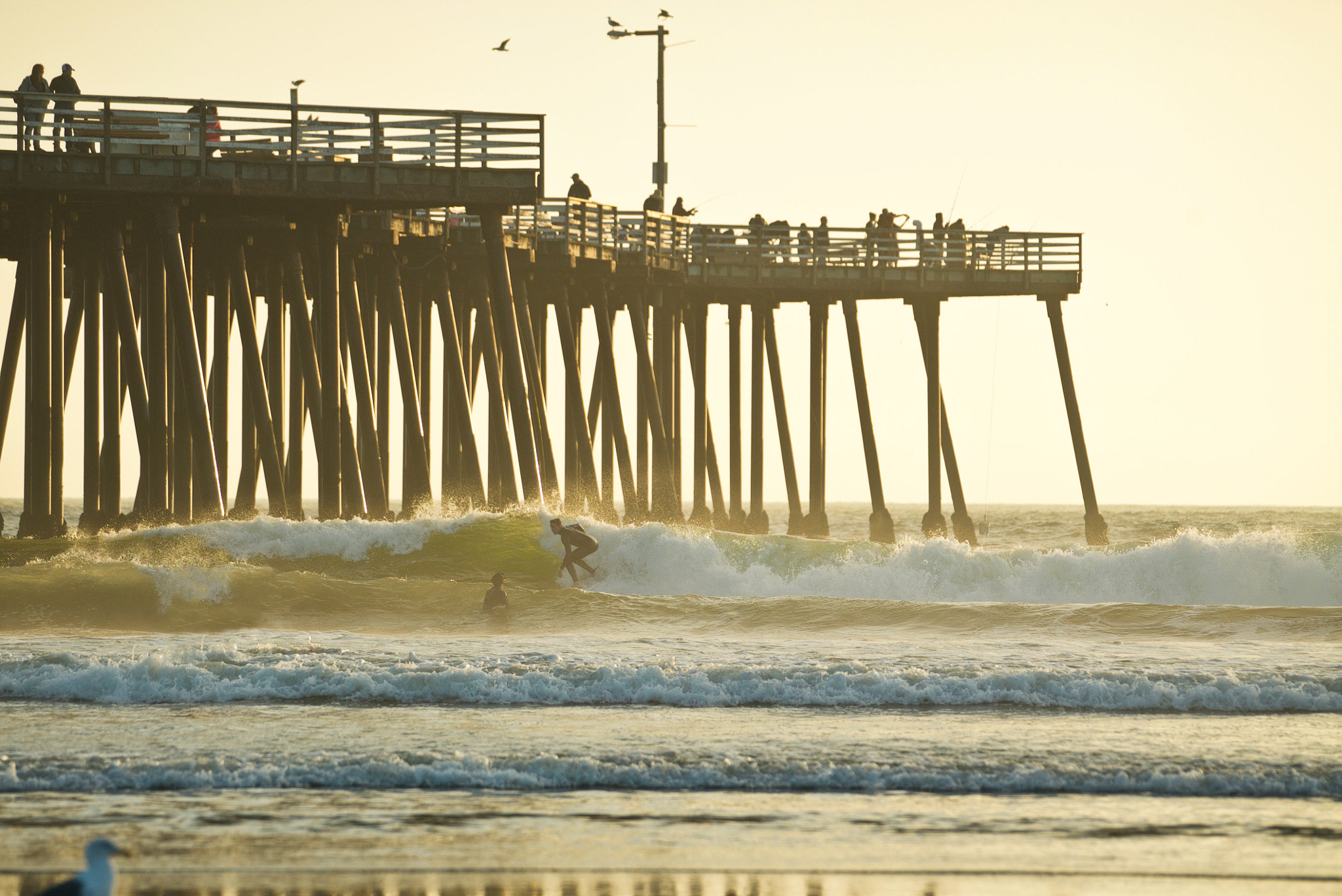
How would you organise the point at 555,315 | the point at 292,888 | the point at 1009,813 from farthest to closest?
1. the point at 555,315
2. the point at 1009,813
3. the point at 292,888

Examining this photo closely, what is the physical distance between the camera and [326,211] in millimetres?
21641

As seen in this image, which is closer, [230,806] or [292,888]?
[292,888]

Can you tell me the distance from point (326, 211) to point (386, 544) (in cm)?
502

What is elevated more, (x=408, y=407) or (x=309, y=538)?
(x=408, y=407)

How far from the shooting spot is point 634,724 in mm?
11609

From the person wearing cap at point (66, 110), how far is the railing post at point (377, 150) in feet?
12.4

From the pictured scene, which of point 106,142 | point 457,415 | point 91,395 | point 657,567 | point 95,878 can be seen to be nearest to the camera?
point 95,878

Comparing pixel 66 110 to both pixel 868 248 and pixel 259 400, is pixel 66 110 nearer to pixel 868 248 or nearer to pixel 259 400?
pixel 259 400

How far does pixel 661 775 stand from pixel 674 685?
349 cm

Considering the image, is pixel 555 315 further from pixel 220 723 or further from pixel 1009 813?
pixel 1009 813

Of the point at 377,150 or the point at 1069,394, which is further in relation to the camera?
the point at 1069,394

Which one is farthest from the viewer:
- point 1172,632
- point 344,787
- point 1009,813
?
point 1172,632

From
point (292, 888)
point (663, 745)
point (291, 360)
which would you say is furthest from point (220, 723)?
point (291, 360)

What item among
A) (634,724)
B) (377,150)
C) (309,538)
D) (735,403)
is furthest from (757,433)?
(634,724)
